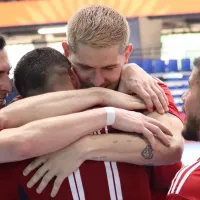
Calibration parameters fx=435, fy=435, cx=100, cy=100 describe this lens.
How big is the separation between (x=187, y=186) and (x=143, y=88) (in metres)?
0.50

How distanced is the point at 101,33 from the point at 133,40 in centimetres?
443

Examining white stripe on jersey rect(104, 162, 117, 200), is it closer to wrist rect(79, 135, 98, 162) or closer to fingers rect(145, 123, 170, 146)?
wrist rect(79, 135, 98, 162)

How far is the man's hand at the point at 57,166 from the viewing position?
1.53 m

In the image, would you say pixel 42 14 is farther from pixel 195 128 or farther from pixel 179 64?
pixel 195 128

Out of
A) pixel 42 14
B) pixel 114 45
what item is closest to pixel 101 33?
pixel 114 45

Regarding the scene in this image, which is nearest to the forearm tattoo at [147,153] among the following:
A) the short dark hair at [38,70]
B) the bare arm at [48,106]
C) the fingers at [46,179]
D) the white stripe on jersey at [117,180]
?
the white stripe on jersey at [117,180]

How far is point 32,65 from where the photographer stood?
68.9 inches

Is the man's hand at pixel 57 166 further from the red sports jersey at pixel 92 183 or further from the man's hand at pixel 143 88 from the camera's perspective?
the man's hand at pixel 143 88

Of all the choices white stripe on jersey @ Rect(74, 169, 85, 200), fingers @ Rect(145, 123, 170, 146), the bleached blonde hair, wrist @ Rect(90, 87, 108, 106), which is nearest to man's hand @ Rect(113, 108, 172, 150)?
fingers @ Rect(145, 123, 170, 146)

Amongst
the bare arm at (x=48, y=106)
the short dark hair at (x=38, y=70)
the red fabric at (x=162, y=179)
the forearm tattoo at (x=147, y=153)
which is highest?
the short dark hair at (x=38, y=70)

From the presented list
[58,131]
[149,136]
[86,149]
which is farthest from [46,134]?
[149,136]

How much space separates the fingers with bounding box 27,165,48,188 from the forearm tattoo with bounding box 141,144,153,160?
0.36 m

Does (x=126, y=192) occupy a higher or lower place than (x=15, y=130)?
lower

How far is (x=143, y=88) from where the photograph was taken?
5.93 ft
